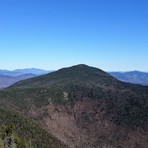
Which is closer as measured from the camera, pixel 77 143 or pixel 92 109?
pixel 77 143

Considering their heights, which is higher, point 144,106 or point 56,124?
point 144,106

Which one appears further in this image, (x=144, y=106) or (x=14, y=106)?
(x=144, y=106)

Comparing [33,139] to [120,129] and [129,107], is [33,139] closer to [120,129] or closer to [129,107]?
[120,129]

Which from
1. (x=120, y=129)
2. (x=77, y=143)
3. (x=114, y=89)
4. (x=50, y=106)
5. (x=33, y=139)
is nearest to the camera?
(x=33, y=139)

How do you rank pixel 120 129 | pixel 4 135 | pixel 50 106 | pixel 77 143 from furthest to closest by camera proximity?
pixel 50 106 < pixel 120 129 < pixel 77 143 < pixel 4 135

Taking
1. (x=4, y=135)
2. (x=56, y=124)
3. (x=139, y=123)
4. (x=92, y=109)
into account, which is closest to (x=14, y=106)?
(x=56, y=124)

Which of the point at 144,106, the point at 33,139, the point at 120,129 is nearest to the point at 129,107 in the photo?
the point at 144,106

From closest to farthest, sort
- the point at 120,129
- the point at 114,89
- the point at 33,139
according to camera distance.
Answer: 1. the point at 33,139
2. the point at 120,129
3. the point at 114,89

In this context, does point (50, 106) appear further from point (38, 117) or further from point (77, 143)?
point (77, 143)

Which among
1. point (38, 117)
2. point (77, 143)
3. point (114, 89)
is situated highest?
point (114, 89)
